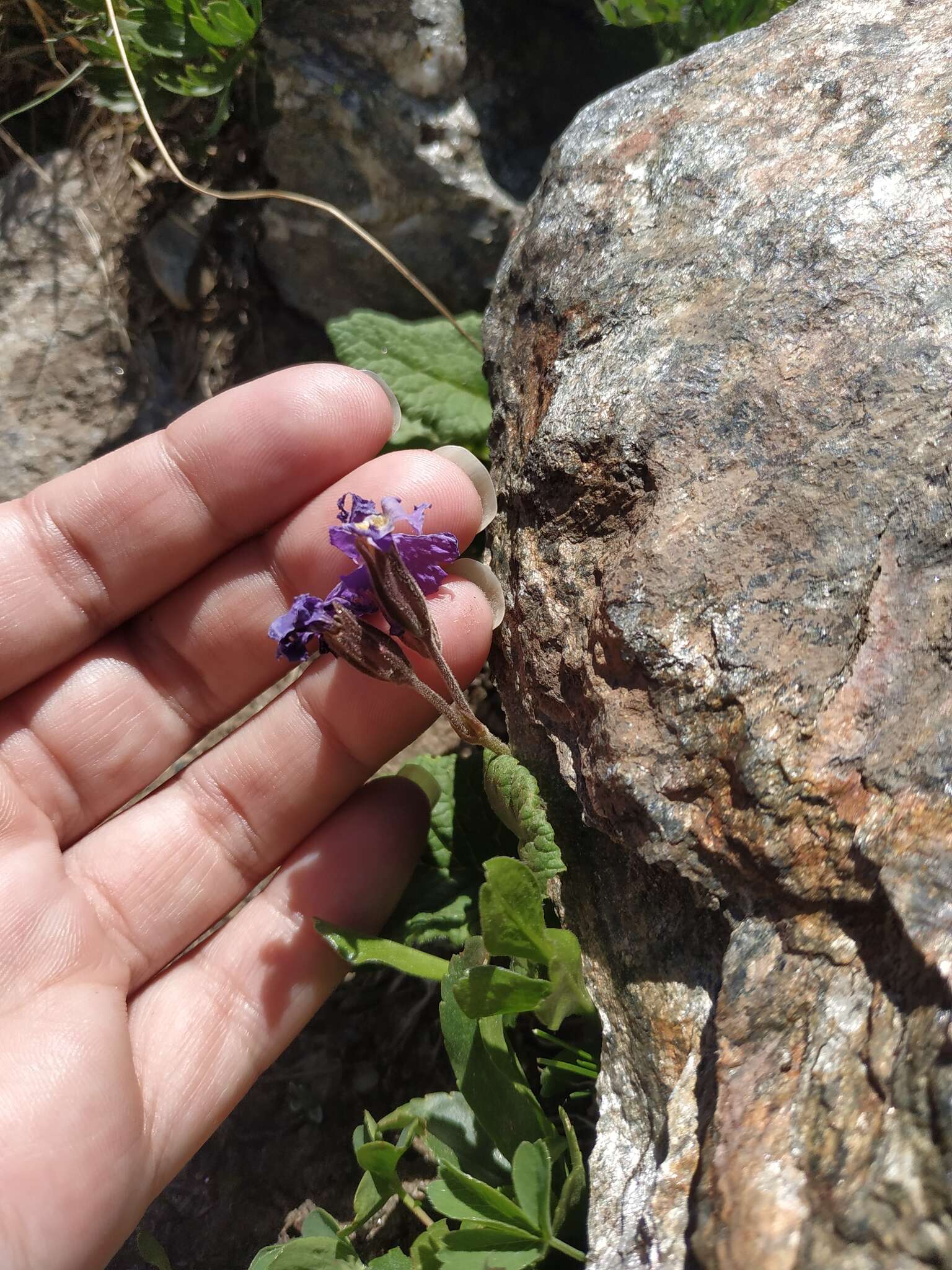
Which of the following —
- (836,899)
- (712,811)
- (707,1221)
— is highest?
(712,811)

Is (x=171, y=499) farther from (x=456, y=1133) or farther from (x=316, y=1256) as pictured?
(x=316, y=1256)

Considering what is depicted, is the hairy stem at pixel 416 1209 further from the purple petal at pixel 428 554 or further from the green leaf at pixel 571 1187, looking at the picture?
the purple petal at pixel 428 554

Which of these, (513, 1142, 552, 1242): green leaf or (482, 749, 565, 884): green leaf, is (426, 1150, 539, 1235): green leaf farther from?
(482, 749, 565, 884): green leaf

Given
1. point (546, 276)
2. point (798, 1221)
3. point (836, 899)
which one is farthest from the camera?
point (546, 276)

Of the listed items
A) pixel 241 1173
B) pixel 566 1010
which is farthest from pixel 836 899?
pixel 241 1173

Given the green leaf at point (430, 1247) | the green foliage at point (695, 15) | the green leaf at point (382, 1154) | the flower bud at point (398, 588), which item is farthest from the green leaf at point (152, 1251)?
the green foliage at point (695, 15)

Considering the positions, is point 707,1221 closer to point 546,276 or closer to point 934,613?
point 934,613

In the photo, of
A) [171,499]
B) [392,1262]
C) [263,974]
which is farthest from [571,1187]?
[171,499]

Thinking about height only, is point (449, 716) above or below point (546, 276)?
below
